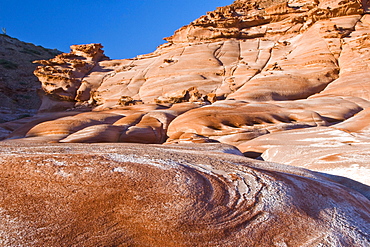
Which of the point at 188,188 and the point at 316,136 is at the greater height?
the point at 188,188

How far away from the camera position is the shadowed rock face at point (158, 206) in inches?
86.4

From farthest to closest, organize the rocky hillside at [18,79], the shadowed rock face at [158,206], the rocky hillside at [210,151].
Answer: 1. the rocky hillside at [18,79]
2. the rocky hillside at [210,151]
3. the shadowed rock face at [158,206]

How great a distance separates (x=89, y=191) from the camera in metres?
2.69

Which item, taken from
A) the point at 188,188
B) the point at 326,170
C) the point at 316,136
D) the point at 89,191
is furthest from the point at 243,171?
the point at 316,136

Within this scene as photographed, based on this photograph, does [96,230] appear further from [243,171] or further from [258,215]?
[243,171]

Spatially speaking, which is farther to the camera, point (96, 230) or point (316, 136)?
point (316, 136)

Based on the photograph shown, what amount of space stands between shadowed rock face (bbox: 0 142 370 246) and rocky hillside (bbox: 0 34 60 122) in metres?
21.4

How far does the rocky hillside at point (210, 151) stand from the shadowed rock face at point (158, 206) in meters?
0.01

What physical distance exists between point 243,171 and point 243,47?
70.8 feet

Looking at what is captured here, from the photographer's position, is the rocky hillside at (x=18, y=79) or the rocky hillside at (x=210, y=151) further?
the rocky hillside at (x=18, y=79)

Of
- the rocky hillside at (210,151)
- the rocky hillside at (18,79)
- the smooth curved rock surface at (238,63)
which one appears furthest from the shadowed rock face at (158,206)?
the rocky hillside at (18,79)

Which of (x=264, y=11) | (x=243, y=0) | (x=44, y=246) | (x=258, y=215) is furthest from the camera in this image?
(x=243, y=0)

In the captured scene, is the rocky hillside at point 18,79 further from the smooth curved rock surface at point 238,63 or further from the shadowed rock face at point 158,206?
the shadowed rock face at point 158,206

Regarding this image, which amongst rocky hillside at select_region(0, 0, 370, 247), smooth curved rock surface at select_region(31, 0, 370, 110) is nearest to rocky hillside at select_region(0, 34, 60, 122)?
smooth curved rock surface at select_region(31, 0, 370, 110)
